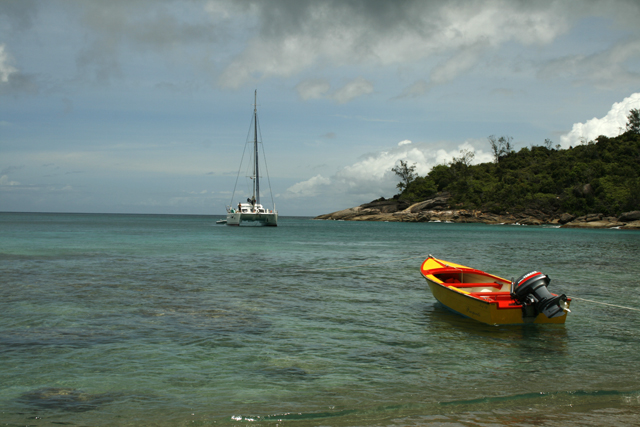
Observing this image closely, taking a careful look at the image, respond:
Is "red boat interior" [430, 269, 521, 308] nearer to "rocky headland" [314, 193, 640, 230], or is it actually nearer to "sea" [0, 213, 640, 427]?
"sea" [0, 213, 640, 427]

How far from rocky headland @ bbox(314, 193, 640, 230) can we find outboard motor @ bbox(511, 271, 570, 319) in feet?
262

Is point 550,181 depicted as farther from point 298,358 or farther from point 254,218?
point 298,358

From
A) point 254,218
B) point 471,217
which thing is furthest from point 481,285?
point 471,217

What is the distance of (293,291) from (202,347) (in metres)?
6.75

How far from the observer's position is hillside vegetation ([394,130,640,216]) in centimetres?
9175

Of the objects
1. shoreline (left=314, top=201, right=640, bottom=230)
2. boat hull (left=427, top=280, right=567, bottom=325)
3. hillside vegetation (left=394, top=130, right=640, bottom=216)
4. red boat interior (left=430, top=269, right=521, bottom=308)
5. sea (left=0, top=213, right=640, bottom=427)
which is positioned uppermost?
hillside vegetation (left=394, top=130, right=640, bottom=216)

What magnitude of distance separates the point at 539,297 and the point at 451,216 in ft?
344

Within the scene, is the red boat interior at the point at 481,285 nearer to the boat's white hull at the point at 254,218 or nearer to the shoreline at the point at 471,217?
the boat's white hull at the point at 254,218

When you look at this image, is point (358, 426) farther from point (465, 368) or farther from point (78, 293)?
point (78, 293)

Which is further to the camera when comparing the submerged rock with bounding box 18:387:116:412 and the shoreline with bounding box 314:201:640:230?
the shoreline with bounding box 314:201:640:230

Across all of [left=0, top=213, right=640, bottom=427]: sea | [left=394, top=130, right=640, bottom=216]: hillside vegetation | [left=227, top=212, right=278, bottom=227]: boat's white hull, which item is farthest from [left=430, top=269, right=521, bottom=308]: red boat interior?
[left=394, top=130, right=640, bottom=216]: hillside vegetation

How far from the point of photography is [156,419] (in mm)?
5711

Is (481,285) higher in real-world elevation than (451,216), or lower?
lower

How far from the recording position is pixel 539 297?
386 inches
